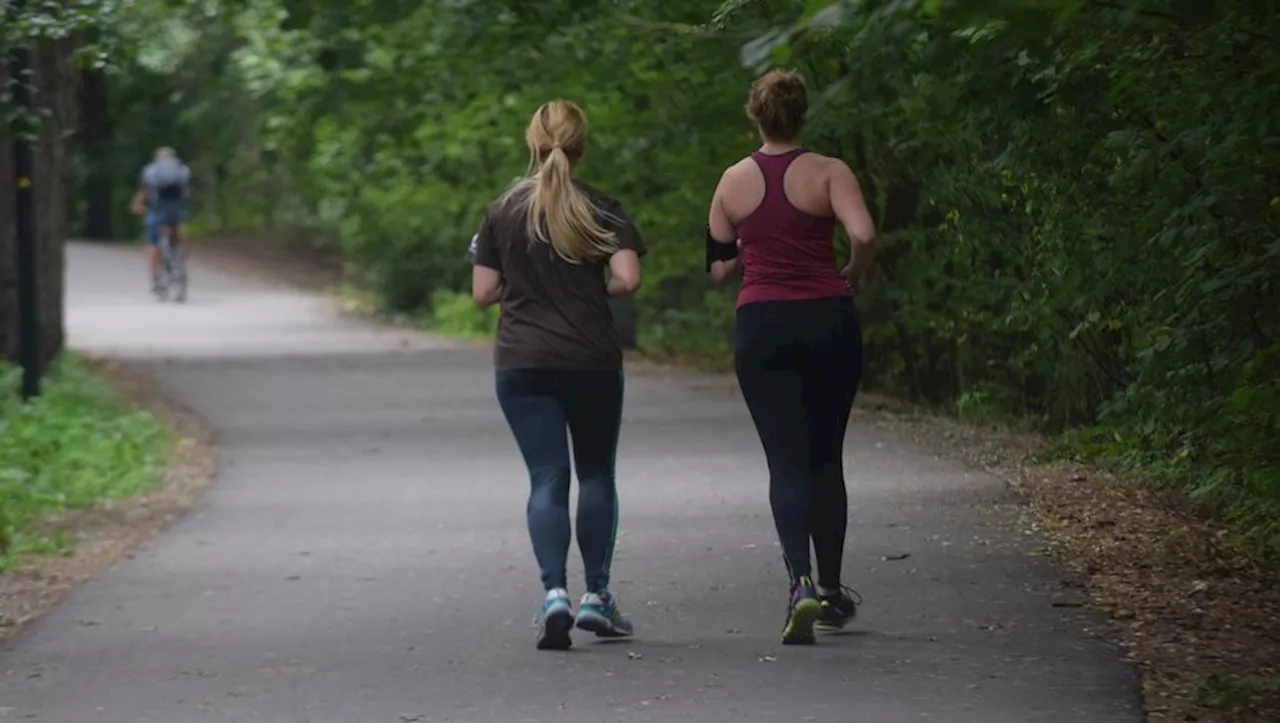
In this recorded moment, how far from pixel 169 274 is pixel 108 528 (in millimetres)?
23110

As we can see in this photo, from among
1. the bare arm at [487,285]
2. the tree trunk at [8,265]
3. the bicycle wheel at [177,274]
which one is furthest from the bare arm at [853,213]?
the bicycle wheel at [177,274]

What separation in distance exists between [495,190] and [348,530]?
45.8ft

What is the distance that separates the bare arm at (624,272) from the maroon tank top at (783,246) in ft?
1.23

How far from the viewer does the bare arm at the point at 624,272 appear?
8438 millimetres

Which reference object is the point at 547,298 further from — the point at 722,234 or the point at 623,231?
the point at 722,234

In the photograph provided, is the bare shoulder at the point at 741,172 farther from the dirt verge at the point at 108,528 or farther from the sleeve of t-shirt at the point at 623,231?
the dirt verge at the point at 108,528

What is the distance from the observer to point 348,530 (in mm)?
12039

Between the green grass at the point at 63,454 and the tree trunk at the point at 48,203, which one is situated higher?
the tree trunk at the point at 48,203

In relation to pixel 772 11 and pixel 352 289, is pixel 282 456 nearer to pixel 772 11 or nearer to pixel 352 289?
pixel 772 11

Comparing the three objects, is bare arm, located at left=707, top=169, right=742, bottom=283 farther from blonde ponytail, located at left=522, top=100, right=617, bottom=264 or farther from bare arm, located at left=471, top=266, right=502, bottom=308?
bare arm, located at left=471, top=266, right=502, bottom=308

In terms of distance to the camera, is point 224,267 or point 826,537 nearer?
point 826,537

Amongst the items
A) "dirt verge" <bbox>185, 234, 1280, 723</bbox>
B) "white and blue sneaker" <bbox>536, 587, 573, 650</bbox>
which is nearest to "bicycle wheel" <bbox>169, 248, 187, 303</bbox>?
"dirt verge" <bbox>185, 234, 1280, 723</bbox>

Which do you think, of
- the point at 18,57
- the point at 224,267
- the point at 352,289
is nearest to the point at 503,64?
the point at 18,57

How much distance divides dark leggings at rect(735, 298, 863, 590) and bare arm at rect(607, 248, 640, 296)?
0.38 metres
